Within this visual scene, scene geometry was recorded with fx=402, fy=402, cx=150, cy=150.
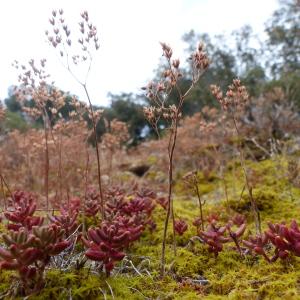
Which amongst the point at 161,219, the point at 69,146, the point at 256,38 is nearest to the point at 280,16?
the point at 256,38

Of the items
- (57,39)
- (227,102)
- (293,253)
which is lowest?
(293,253)

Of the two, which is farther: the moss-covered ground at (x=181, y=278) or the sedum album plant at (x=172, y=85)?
the sedum album plant at (x=172, y=85)

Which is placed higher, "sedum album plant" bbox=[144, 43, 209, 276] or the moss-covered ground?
"sedum album plant" bbox=[144, 43, 209, 276]

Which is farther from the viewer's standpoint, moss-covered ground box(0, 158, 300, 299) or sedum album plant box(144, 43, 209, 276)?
sedum album plant box(144, 43, 209, 276)

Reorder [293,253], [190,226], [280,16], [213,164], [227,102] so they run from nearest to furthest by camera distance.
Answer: [293,253]
[227,102]
[190,226]
[213,164]
[280,16]

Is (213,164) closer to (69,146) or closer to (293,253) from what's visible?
(69,146)

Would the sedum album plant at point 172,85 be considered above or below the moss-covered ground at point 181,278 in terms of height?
above

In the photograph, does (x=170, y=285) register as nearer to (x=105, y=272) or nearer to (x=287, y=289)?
(x=105, y=272)

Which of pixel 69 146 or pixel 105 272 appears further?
pixel 69 146

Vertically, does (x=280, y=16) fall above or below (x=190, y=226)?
above

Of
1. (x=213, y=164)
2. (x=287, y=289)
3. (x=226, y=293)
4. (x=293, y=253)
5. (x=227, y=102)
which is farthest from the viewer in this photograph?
(x=213, y=164)

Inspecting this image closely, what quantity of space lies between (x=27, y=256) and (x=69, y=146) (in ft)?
13.4

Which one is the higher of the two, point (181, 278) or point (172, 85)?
point (172, 85)

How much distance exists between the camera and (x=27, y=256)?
165 centimetres
